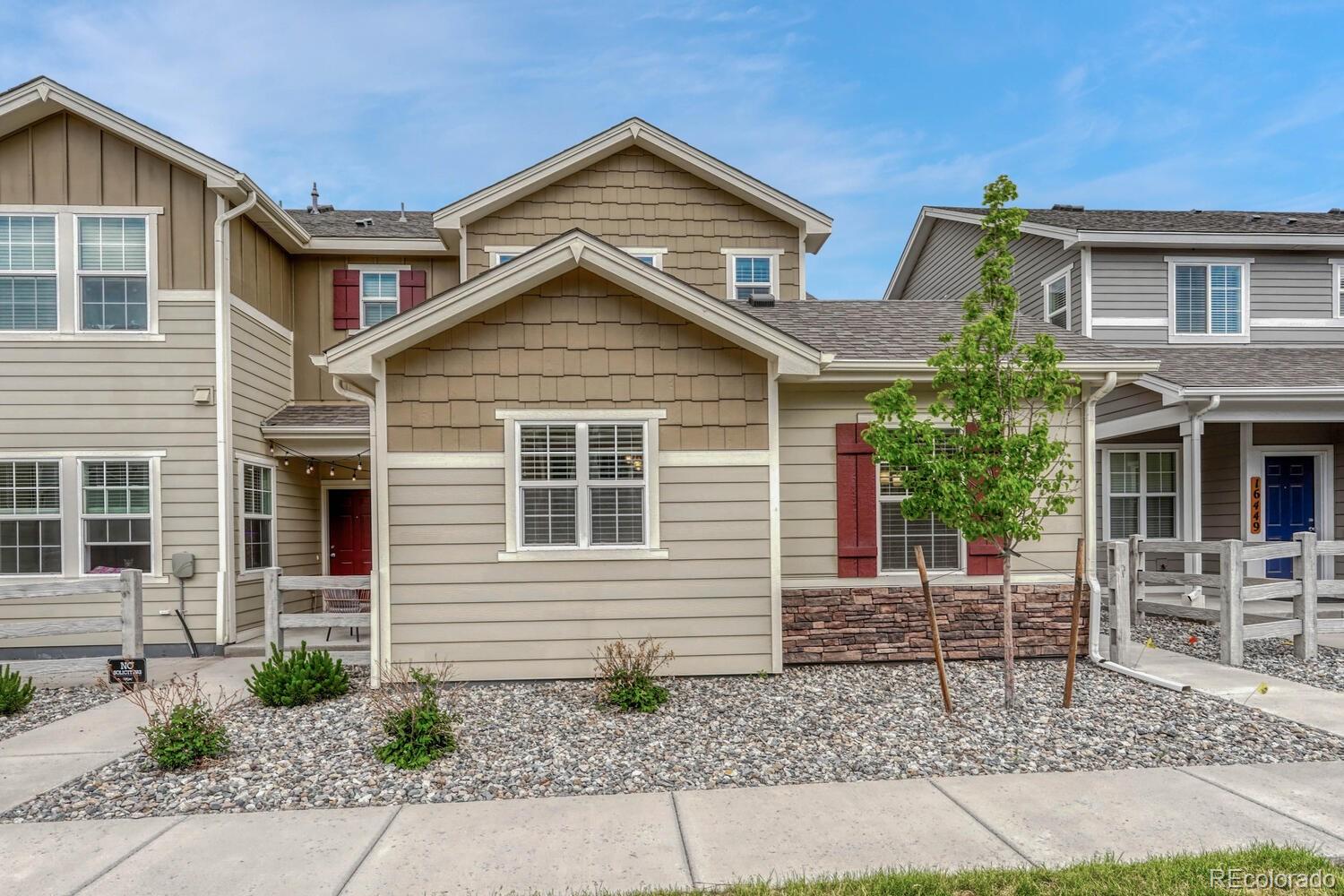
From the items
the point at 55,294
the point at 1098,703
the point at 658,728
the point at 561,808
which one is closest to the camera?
the point at 561,808

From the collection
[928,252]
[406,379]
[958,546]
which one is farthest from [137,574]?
[928,252]

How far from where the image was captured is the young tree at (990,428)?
18.9 feet

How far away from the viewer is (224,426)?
9062 mm

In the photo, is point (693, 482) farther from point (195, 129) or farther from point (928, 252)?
point (195, 129)

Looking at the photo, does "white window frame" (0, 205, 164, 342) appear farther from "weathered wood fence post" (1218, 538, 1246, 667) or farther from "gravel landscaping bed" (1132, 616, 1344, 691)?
"gravel landscaping bed" (1132, 616, 1344, 691)

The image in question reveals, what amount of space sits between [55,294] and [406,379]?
5319 millimetres

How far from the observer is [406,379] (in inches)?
276

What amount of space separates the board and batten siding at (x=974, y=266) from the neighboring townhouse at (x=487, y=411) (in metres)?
3.94

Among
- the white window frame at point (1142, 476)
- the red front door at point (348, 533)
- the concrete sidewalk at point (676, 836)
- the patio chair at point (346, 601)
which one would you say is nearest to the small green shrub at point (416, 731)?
the concrete sidewalk at point (676, 836)

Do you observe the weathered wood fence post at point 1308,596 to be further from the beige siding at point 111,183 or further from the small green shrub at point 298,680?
the beige siding at point 111,183

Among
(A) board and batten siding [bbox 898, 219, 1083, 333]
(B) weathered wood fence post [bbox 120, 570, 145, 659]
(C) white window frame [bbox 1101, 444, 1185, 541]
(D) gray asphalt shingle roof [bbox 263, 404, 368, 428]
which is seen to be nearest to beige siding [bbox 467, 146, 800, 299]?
(D) gray asphalt shingle roof [bbox 263, 404, 368, 428]

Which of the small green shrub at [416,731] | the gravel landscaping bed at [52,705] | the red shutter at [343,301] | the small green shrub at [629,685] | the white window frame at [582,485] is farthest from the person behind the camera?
the red shutter at [343,301]

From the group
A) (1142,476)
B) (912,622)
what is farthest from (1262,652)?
(1142,476)

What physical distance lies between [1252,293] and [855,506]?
367 inches
